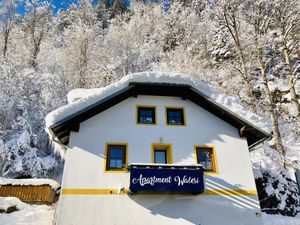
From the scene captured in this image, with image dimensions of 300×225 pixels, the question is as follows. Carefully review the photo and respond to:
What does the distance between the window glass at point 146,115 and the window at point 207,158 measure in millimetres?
2292

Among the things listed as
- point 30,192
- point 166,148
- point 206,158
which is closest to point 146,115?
point 166,148

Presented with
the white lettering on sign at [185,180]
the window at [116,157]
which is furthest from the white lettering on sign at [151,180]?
the window at [116,157]

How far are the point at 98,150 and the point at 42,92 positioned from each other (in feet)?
51.5

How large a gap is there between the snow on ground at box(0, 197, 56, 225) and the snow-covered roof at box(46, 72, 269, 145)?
211 inches

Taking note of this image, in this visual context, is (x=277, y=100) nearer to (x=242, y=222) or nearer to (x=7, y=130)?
(x=242, y=222)

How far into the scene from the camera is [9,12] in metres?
28.0

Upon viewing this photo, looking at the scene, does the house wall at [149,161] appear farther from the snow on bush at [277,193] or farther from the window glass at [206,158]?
the snow on bush at [277,193]

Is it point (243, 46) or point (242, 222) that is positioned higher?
point (243, 46)

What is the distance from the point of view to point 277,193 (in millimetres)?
14406

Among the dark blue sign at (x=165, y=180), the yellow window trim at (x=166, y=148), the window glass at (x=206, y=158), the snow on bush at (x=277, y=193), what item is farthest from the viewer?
the snow on bush at (x=277, y=193)

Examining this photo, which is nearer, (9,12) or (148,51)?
(9,12)

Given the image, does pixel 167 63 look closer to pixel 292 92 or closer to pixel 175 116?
pixel 292 92

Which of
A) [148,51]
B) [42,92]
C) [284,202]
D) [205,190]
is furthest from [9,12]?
[284,202]

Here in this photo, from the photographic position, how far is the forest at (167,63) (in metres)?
17.5
